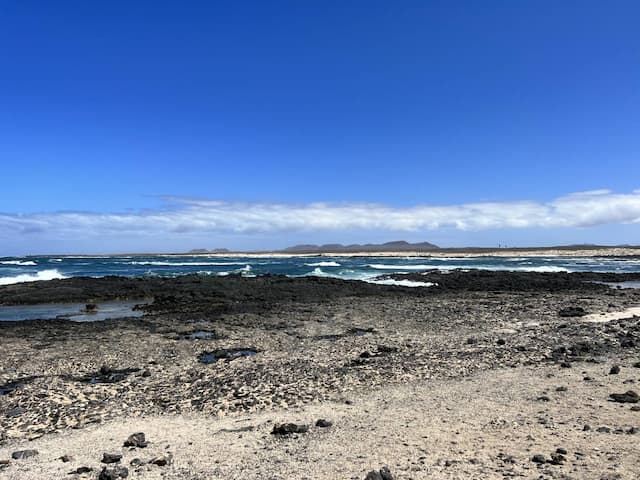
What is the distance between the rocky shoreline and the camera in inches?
345

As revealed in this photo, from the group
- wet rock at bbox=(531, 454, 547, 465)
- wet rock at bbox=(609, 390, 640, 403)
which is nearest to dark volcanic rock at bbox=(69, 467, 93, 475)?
wet rock at bbox=(531, 454, 547, 465)

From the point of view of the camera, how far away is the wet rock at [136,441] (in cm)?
693

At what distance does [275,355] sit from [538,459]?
8.17 m

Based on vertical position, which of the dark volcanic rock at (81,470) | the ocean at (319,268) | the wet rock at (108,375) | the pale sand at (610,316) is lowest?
the wet rock at (108,375)

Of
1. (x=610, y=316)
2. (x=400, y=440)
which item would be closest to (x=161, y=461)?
(x=400, y=440)

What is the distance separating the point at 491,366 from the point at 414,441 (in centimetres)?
515

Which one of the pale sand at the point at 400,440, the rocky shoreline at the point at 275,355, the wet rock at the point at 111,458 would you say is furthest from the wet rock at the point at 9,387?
the wet rock at the point at 111,458

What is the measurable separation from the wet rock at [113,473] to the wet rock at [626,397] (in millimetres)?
7588

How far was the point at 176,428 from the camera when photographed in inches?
306

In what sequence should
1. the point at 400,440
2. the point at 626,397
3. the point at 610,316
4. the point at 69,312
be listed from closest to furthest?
the point at 400,440 < the point at 626,397 < the point at 610,316 < the point at 69,312

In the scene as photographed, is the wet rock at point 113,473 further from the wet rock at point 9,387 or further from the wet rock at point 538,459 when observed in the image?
the wet rock at point 9,387

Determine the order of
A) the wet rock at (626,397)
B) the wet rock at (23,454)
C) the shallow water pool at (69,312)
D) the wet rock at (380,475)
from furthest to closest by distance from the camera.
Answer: the shallow water pool at (69,312)
the wet rock at (626,397)
the wet rock at (23,454)
the wet rock at (380,475)

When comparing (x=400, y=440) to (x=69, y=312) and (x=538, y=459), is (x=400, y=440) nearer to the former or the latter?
(x=538, y=459)

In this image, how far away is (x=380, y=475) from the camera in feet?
17.8
